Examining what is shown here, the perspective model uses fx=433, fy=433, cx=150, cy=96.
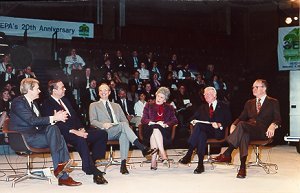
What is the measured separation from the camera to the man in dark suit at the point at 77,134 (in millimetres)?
4973

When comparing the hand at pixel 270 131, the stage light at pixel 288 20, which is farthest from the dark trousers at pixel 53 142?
the stage light at pixel 288 20

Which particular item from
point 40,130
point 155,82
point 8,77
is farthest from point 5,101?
point 155,82

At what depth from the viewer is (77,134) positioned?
5.13 m

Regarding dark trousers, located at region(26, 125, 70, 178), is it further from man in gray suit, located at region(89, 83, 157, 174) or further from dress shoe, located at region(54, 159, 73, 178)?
man in gray suit, located at region(89, 83, 157, 174)

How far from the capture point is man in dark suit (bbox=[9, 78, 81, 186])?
4.75 meters

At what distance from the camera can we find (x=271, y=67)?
38.8 feet

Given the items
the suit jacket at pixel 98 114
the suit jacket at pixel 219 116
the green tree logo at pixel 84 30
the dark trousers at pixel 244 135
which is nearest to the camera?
the dark trousers at pixel 244 135

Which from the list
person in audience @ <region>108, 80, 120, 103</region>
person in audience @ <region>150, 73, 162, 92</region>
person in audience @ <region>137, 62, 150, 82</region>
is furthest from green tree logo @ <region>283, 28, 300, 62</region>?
person in audience @ <region>108, 80, 120, 103</region>

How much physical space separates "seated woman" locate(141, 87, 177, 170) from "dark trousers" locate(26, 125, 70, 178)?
1.55m

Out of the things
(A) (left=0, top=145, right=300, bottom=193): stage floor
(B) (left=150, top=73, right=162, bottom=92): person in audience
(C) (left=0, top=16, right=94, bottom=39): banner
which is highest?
(C) (left=0, top=16, right=94, bottom=39): banner

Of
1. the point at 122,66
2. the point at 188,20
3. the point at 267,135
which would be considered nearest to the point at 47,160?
the point at 267,135

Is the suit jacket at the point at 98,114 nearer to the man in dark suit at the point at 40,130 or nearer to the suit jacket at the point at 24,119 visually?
the man in dark suit at the point at 40,130

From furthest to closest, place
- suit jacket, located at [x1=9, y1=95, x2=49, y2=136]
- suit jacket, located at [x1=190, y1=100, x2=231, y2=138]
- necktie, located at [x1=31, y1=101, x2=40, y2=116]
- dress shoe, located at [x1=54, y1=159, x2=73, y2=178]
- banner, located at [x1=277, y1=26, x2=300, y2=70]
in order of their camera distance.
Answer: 1. banner, located at [x1=277, y1=26, x2=300, y2=70]
2. suit jacket, located at [x1=190, y1=100, x2=231, y2=138]
3. necktie, located at [x1=31, y1=101, x2=40, y2=116]
4. suit jacket, located at [x1=9, y1=95, x2=49, y2=136]
5. dress shoe, located at [x1=54, y1=159, x2=73, y2=178]

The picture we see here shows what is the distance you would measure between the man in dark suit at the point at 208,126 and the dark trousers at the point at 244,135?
40 cm
